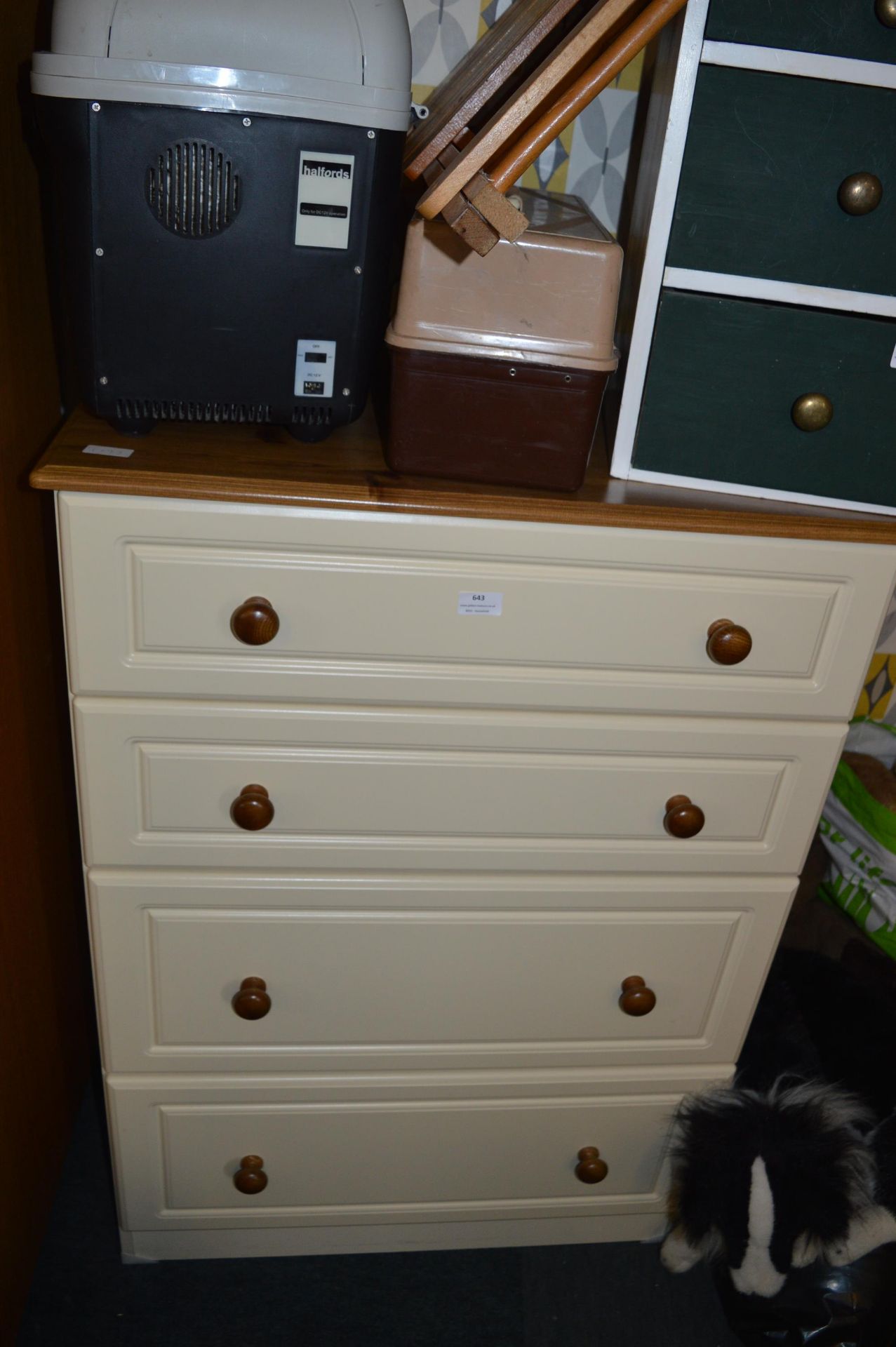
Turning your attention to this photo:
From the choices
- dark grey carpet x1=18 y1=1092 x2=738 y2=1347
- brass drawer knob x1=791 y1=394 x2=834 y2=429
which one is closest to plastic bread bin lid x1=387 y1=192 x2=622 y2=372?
brass drawer knob x1=791 y1=394 x2=834 y2=429

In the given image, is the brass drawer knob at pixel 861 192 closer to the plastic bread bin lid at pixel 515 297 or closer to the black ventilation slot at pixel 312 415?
the plastic bread bin lid at pixel 515 297

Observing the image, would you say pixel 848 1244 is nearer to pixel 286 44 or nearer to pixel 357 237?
pixel 357 237

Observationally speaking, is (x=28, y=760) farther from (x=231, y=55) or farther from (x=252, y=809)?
(x=231, y=55)

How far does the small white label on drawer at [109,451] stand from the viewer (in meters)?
0.95

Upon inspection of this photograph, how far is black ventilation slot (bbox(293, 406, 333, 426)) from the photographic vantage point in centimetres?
101

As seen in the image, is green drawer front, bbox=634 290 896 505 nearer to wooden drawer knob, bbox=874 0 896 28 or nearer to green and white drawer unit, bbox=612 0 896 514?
green and white drawer unit, bbox=612 0 896 514

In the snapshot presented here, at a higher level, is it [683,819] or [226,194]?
[226,194]

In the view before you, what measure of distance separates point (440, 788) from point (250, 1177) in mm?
585

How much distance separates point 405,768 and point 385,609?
0.18 meters

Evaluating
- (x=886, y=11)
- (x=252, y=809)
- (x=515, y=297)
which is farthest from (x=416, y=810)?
(x=886, y=11)

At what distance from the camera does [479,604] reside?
1022 millimetres

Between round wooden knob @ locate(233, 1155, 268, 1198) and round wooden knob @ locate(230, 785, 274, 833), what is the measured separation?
49 cm

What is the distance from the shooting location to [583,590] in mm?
1030

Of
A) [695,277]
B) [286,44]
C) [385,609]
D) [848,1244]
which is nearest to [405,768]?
[385,609]
